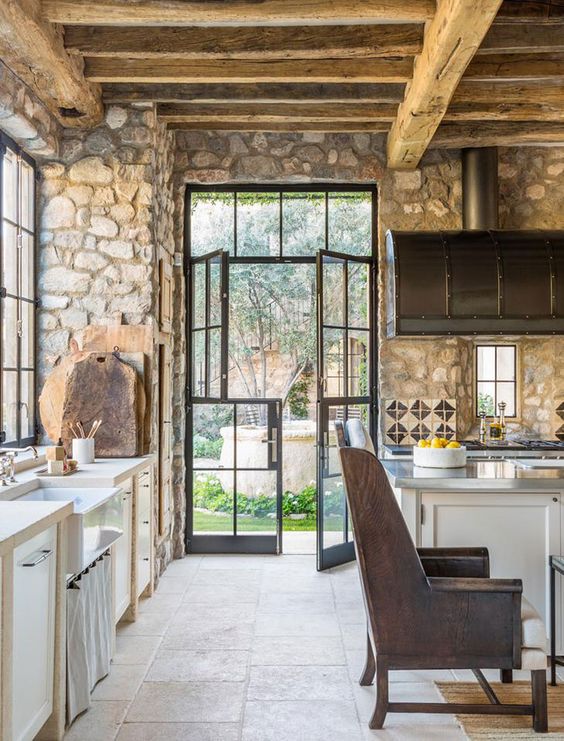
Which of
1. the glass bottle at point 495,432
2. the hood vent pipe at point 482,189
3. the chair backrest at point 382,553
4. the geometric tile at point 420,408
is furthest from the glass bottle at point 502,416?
the chair backrest at point 382,553

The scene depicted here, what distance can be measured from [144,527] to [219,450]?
130cm

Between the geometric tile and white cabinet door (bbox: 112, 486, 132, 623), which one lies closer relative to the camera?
white cabinet door (bbox: 112, 486, 132, 623)

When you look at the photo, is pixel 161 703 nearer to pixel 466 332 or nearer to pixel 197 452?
pixel 197 452

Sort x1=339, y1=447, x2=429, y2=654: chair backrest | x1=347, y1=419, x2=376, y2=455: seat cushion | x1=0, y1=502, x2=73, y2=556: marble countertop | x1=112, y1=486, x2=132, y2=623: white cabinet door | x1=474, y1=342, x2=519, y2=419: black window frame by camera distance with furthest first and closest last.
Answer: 1. x1=474, y1=342, x2=519, y2=419: black window frame
2. x1=112, y1=486, x2=132, y2=623: white cabinet door
3. x1=347, y1=419, x2=376, y2=455: seat cushion
4. x1=339, y1=447, x2=429, y2=654: chair backrest
5. x1=0, y1=502, x2=73, y2=556: marble countertop

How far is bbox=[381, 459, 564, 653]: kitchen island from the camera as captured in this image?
325cm

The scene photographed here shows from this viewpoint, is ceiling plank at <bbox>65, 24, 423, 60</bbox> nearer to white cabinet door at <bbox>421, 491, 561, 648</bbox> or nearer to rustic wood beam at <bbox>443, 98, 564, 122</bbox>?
rustic wood beam at <bbox>443, 98, 564, 122</bbox>

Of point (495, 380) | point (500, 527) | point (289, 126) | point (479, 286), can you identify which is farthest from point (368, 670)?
point (289, 126)

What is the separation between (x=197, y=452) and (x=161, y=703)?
8.78ft

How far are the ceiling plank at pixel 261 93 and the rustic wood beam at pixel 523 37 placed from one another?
33.9 inches

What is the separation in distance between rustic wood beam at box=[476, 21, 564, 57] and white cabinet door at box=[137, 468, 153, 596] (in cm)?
300

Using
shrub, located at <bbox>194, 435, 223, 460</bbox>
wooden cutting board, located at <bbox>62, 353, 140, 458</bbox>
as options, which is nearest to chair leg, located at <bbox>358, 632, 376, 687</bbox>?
wooden cutting board, located at <bbox>62, 353, 140, 458</bbox>

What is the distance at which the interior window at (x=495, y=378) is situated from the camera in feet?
17.6

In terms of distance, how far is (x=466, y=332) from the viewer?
4.89 meters

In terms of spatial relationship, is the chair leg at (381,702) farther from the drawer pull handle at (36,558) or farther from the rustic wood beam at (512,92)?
the rustic wood beam at (512,92)
